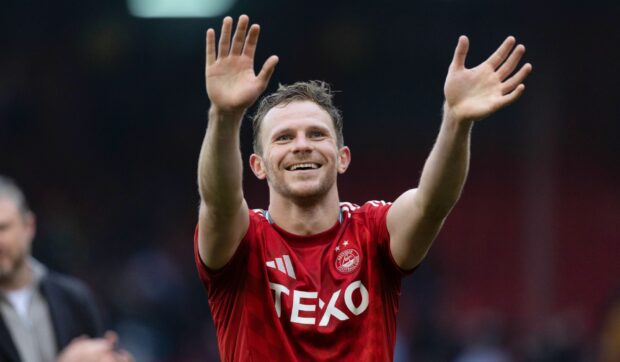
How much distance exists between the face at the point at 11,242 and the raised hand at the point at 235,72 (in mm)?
1990

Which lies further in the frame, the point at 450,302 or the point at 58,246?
the point at 450,302

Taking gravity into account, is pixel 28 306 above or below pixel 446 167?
below

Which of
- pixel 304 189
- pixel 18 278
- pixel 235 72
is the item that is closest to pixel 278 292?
pixel 304 189

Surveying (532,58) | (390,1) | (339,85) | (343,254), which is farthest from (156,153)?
(343,254)

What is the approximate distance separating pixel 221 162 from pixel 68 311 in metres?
2.06

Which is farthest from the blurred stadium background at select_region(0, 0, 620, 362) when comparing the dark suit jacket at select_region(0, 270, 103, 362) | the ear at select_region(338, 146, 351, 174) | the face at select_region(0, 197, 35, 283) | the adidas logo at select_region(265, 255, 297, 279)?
the adidas logo at select_region(265, 255, 297, 279)

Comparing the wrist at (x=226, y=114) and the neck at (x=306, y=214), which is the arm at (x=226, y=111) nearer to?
the wrist at (x=226, y=114)

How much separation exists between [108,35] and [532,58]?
5.91 meters

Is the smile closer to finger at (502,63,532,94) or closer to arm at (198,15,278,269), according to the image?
arm at (198,15,278,269)

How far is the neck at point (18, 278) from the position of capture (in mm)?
6098

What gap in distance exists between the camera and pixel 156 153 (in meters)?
17.4

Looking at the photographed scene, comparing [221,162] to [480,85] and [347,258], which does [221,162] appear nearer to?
[347,258]

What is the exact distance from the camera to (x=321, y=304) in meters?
4.78

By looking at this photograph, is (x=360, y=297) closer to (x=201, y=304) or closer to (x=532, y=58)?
(x=201, y=304)
